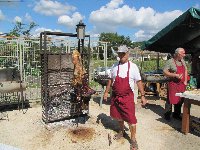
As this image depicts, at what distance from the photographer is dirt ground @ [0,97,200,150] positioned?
6156 mm

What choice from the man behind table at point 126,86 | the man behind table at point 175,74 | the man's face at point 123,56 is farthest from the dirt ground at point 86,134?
the man's face at point 123,56

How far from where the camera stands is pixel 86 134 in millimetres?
6688

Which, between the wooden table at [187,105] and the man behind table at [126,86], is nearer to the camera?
the man behind table at [126,86]

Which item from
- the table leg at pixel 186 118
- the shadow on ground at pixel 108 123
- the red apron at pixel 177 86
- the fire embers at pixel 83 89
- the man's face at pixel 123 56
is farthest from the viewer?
the red apron at pixel 177 86

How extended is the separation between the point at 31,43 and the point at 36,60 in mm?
761

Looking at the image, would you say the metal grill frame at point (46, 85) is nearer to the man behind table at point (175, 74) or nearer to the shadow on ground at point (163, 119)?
the man behind table at point (175, 74)

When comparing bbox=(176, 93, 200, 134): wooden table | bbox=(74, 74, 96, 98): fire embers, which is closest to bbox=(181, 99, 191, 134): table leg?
bbox=(176, 93, 200, 134): wooden table

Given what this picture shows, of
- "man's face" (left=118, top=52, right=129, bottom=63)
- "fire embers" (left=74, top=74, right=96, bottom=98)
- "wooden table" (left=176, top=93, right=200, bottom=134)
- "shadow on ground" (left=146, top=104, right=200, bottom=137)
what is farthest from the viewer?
"shadow on ground" (left=146, top=104, right=200, bottom=137)

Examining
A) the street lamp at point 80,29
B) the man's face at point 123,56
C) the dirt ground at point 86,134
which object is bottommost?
the dirt ground at point 86,134

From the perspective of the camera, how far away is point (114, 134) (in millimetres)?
6750

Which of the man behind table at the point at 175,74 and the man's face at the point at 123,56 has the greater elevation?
the man's face at the point at 123,56

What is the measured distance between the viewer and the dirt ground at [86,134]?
6.16 metres

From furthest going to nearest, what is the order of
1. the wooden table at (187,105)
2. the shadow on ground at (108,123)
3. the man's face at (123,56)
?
1. the shadow on ground at (108,123)
2. the wooden table at (187,105)
3. the man's face at (123,56)

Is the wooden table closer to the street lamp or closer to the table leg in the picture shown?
the table leg
